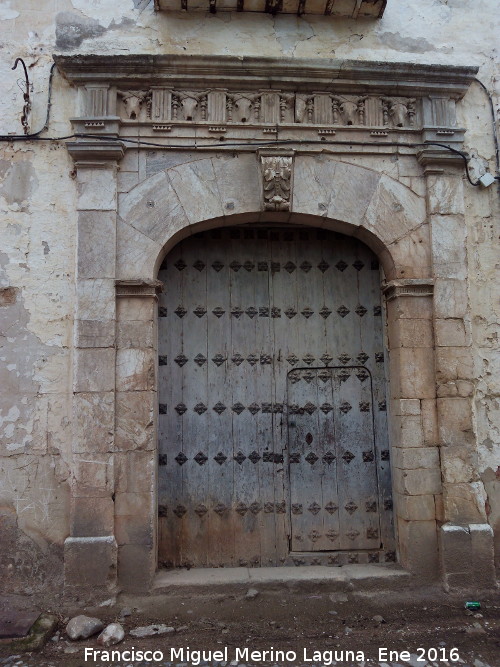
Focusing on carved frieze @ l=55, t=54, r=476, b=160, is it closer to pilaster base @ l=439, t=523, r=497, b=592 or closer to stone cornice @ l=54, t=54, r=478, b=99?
stone cornice @ l=54, t=54, r=478, b=99

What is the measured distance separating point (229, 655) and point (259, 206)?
2780 mm

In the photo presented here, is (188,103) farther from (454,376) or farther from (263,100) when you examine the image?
(454,376)

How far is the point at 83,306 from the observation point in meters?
3.71

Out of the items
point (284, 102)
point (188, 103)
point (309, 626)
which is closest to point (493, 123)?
point (284, 102)

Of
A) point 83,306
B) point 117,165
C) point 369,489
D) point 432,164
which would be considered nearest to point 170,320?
point 83,306

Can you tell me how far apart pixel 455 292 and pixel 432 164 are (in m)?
0.94

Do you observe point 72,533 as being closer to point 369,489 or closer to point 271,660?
point 271,660

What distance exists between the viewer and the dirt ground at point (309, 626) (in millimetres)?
2986

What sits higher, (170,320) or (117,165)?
(117,165)

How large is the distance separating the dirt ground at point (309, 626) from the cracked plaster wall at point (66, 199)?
24.1 inches

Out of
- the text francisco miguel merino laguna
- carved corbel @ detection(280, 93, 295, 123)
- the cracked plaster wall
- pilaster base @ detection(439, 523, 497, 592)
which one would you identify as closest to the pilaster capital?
the cracked plaster wall

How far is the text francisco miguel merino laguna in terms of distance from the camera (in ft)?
9.64

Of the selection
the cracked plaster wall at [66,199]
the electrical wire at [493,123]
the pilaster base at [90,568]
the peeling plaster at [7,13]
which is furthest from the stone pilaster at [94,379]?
the electrical wire at [493,123]

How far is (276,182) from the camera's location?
3.89 metres
